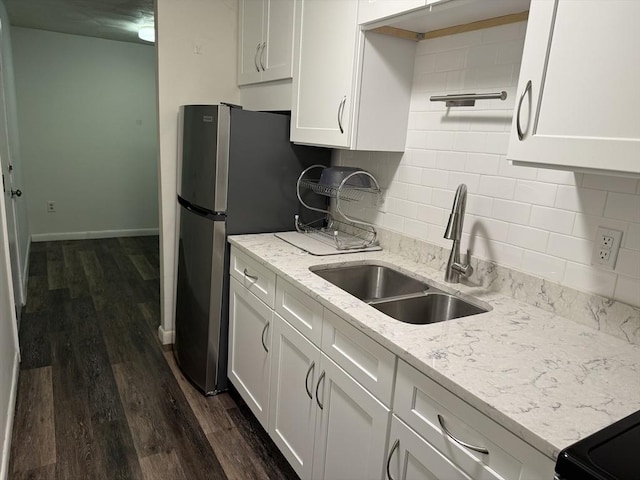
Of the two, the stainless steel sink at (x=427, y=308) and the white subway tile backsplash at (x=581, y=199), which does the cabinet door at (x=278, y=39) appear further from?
the white subway tile backsplash at (x=581, y=199)

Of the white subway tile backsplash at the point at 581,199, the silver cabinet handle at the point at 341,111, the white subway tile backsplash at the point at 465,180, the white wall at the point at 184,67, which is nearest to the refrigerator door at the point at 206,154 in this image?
the white wall at the point at 184,67

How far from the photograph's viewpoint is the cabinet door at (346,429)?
4.37 feet

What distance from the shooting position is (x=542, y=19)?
3.69 ft

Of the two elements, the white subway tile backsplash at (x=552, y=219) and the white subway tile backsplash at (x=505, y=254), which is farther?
the white subway tile backsplash at (x=505, y=254)

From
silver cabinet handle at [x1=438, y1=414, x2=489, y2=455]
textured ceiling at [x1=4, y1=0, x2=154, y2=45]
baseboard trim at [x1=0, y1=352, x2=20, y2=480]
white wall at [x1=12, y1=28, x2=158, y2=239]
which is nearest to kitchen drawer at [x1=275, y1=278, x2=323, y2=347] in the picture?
silver cabinet handle at [x1=438, y1=414, x2=489, y2=455]

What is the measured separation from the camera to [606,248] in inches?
52.9

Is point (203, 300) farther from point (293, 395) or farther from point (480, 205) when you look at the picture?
point (480, 205)

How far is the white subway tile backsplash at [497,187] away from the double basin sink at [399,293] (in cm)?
40

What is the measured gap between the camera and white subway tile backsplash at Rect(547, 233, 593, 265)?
140 centimetres

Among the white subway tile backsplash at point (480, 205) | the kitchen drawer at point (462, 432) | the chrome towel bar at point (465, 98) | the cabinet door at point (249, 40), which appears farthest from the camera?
the cabinet door at point (249, 40)

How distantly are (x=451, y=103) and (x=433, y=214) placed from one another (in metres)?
0.45

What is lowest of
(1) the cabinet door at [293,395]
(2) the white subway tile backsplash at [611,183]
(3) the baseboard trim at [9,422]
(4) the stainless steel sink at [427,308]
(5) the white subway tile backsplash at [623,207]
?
(3) the baseboard trim at [9,422]

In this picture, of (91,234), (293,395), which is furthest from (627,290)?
(91,234)

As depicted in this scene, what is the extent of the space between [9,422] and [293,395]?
1.33m
